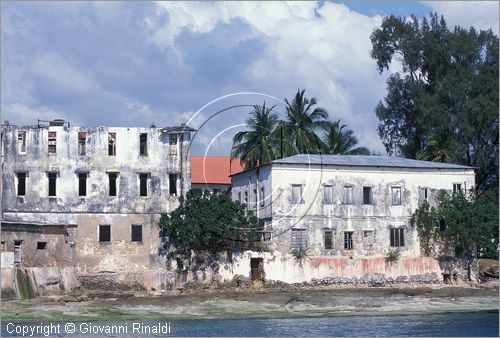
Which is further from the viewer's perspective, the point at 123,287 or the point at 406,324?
the point at 123,287

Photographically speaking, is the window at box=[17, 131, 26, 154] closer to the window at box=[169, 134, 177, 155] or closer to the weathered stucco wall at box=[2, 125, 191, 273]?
the weathered stucco wall at box=[2, 125, 191, 273]

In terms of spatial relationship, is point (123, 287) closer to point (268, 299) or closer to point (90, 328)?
point (268, 299)

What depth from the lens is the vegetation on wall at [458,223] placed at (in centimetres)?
6255

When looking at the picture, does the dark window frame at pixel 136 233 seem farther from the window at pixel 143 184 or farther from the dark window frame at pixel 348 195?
the dark window frame at pixel 348 195

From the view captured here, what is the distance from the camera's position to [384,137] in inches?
2992

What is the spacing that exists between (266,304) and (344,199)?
1048 centimetres

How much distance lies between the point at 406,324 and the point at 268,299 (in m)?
9.36

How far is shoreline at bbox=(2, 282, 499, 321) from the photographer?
51156 mm

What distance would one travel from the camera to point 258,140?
70.4 metres

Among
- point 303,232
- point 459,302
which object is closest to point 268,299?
point 303,232

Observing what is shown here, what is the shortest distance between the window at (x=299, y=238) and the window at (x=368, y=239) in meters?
3.83

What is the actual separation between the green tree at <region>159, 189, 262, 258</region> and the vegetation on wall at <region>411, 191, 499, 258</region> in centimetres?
1071

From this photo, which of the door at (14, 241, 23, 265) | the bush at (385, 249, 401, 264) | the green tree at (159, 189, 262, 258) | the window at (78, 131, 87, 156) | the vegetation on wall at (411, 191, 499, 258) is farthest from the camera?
the vegetation on wall at (411, 191, 499, 258)

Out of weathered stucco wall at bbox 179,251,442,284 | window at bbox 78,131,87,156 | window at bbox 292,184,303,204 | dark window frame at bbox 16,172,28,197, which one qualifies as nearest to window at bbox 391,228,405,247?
weathered stucco wall at bbox 179,251,442,284
